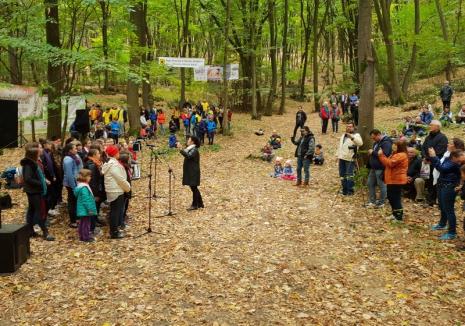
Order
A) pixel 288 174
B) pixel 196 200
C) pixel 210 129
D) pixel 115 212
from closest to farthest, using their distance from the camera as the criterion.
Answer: pixel 115 212 → pixel 196 200 → pixel 288 174 → pixel 210 129

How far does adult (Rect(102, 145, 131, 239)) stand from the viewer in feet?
26.7

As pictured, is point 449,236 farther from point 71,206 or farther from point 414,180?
point 71,206

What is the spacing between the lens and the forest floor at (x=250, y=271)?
5707 mm

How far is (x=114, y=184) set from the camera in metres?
8.16

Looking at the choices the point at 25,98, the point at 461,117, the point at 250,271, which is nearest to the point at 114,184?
the point at 250,271

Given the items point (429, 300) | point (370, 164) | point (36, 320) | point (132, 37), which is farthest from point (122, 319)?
point (132, 37)

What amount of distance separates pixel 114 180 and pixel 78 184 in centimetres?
68

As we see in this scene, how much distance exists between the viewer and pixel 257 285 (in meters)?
6.46

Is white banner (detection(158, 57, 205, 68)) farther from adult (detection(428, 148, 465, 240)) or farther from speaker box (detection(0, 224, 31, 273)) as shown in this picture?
adult (detection(428, 148, 465, 240))

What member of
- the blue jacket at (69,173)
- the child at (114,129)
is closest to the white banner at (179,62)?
the child at (114,129)

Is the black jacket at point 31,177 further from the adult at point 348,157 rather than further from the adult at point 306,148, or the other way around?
the adult at point 348,157

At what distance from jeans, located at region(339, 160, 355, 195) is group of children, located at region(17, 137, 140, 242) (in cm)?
564

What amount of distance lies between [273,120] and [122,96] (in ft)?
40.3

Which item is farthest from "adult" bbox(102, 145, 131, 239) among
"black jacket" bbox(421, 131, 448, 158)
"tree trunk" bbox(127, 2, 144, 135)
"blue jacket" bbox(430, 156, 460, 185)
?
"tree trunk" bbox(127, 2, 144, 135)
